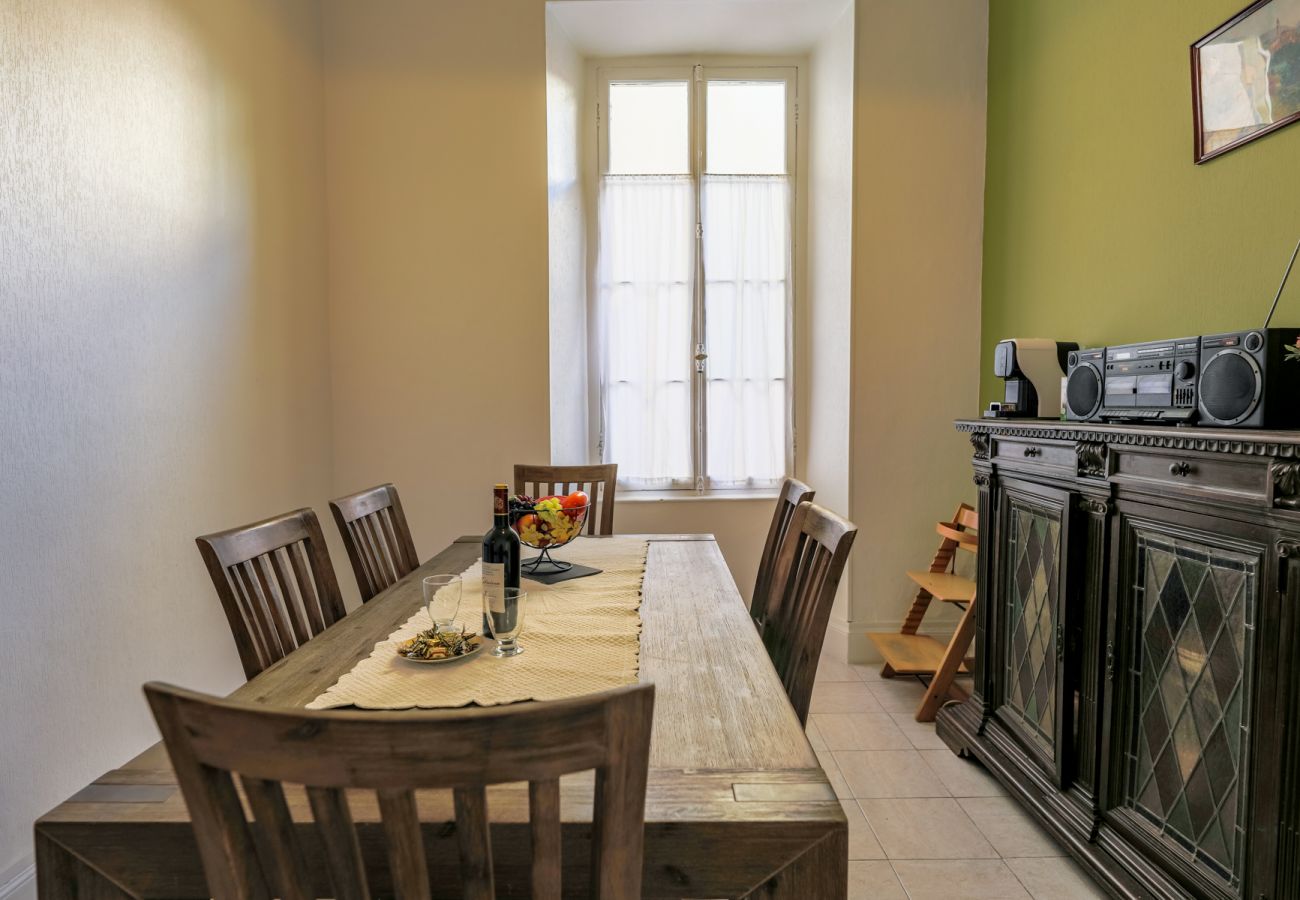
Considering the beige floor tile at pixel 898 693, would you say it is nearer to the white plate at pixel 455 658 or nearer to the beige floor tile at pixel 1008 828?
the beige floor tile at pixel 1008 828

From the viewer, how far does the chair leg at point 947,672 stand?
2710mm

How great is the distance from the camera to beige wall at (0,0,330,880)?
1704mm

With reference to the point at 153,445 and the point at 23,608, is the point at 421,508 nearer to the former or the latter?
the point at 153,445

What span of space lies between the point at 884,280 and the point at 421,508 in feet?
7.49

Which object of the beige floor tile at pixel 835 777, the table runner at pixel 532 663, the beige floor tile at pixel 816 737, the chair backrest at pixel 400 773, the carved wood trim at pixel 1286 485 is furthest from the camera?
the beige floor tile at pixel 816 737

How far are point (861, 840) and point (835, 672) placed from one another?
126 cm

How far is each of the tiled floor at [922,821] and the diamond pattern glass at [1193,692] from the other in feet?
1.31

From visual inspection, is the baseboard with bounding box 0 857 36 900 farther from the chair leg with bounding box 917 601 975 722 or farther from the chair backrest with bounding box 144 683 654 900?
the chair leg with bounding box 917 601 975 722

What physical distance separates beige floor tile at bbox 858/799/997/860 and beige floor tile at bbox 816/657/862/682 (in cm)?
94

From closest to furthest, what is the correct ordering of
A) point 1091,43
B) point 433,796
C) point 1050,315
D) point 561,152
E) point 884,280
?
point 433,796, point 1091,43, point 1050,315, point 884,280, point 561,152

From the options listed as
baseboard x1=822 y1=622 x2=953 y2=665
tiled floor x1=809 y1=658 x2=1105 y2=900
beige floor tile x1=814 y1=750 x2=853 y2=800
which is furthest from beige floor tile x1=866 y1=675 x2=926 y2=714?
beige floor tile x1=814 y1=750 x2=853 y2=800

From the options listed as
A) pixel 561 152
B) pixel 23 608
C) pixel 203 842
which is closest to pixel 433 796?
pixel 203 842

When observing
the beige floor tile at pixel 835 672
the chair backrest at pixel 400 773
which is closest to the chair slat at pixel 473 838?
the chair backrest at pixel 400 773

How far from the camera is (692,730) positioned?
1040 mm
